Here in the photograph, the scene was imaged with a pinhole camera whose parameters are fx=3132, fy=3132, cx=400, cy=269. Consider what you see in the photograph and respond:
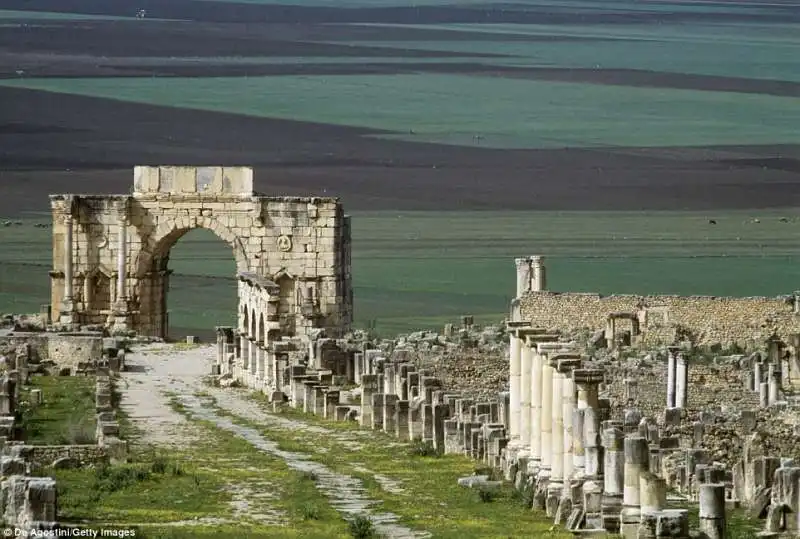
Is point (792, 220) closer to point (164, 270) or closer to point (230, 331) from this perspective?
point (164, 270)

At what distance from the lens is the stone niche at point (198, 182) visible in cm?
6738

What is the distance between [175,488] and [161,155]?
2936 inches

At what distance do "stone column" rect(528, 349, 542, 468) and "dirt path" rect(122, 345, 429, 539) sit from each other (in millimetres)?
1666

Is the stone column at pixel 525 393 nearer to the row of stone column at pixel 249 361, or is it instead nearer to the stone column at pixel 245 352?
the row of stone column at pixel 249 361

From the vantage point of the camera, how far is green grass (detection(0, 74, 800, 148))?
117438 mm

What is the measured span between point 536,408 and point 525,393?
0.80 meters

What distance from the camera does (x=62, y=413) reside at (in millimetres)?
46375

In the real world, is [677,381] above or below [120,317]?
below

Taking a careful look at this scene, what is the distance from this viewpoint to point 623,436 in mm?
32031

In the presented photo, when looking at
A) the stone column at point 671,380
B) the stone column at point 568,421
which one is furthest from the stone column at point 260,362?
the stone column at point 568,421

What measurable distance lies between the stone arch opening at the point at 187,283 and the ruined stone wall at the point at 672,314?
23.8 feet

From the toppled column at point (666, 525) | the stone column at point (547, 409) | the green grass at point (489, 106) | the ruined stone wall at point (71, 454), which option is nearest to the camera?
the toppled column at point (666, 525)

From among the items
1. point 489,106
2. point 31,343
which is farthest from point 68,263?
point 489,106

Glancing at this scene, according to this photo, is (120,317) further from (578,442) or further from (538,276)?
(578,442)
